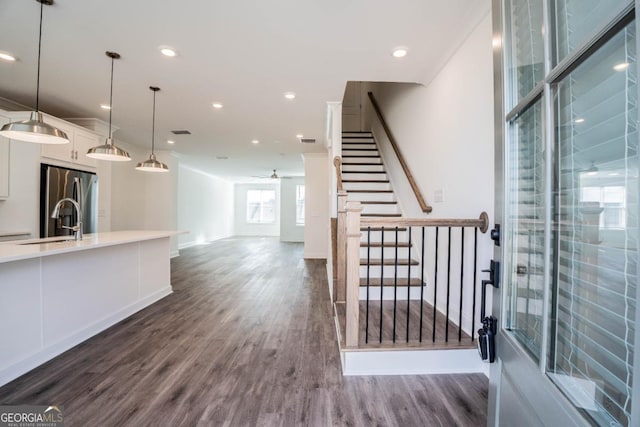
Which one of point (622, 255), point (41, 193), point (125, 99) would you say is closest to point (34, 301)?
point (41, 193)

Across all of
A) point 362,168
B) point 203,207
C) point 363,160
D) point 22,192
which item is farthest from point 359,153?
point 203,207

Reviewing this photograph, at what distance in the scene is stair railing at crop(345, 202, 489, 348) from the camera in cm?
210

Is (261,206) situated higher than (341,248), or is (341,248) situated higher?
(261,206)

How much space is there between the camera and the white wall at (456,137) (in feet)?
7.13

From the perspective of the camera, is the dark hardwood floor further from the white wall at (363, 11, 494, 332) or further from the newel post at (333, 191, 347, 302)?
the white wall at (363, 11, 494, 332)

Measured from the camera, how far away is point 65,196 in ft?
13.3

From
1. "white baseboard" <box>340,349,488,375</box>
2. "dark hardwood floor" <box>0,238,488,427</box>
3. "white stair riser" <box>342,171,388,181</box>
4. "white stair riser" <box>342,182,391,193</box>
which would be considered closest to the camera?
"dark hardwood floor" <box>0,238,488,427</box>

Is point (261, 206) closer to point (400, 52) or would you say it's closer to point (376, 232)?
point (376, 232)

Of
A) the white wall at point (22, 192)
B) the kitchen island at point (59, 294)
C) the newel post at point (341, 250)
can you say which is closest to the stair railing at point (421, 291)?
the newel post at point (341, 250)

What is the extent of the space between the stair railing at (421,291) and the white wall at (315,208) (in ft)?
12.5

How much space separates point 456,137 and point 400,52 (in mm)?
942

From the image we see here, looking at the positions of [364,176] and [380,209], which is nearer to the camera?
[380,209]

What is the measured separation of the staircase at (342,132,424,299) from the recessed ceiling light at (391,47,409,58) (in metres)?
1.47

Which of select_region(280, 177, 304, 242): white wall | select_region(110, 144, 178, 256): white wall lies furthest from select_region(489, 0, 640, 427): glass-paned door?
select_region(280, 177, 304, 242): white wall
